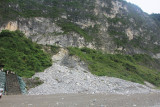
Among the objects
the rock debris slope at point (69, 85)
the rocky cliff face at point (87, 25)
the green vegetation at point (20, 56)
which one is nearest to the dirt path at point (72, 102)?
the rock debris slope at point (69, 85)

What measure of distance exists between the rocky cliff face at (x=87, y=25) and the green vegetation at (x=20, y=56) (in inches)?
456

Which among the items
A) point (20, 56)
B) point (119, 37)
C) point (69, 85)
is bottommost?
point (69, 85)

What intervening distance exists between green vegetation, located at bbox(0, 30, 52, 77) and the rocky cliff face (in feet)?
38.0

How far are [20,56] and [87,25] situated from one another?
35623 millimetres

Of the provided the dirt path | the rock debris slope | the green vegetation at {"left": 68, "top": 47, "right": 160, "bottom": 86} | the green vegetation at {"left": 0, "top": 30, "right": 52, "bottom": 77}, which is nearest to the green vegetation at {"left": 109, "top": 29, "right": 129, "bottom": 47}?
the green vegetation at {"left": 68, "top": 47, "right": 160, "bottom": 86}

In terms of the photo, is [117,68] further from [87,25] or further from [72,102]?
[72,102]

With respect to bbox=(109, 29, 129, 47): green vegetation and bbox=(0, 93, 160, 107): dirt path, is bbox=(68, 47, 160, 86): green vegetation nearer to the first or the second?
bbox=(109, 29, 129, 47): green vegetation

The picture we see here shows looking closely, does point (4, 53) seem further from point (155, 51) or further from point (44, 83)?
point (155, 51)

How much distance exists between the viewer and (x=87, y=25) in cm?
5834

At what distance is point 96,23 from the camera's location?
59.8 metres

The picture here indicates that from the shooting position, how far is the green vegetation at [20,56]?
24.4 m

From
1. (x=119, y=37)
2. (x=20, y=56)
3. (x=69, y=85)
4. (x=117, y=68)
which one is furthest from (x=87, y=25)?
(x=69, y=85)

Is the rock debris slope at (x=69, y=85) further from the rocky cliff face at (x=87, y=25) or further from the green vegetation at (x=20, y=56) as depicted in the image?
the rocky cliff face at (x=87, y=25)

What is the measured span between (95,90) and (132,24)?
56.5 meters
